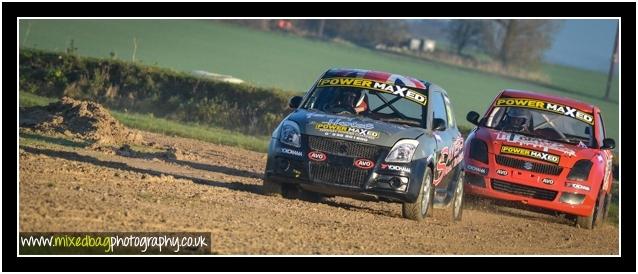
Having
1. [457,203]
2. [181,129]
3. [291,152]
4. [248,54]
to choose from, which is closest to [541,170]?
[457,203]

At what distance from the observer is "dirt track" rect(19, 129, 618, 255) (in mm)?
11602

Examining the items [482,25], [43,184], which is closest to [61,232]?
[43,184]

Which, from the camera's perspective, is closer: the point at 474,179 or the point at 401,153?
the point at 401,153

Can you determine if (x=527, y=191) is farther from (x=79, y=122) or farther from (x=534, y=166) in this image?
(x=79, y=122)

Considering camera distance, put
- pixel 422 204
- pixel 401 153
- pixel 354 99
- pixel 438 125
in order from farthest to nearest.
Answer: pixel 354 99, pixel 438 125, pixel 422 204, pixel 401 153

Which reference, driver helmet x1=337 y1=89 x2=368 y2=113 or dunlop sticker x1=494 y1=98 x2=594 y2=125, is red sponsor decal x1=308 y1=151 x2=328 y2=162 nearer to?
driver helmet x1=337 y1=89 x2=368 y2=113

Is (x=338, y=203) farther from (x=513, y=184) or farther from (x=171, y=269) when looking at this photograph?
(x=171, y=269)

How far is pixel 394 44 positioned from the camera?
245ft

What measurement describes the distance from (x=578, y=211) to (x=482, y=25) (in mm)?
66119

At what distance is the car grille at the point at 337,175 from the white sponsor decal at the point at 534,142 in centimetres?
396

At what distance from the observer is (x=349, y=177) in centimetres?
1430

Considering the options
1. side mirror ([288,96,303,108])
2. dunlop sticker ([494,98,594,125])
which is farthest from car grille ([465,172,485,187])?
side mirror ([288,96,303,108])

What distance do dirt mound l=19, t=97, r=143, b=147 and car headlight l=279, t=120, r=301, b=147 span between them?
575cm

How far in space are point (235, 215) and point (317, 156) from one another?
168cm
